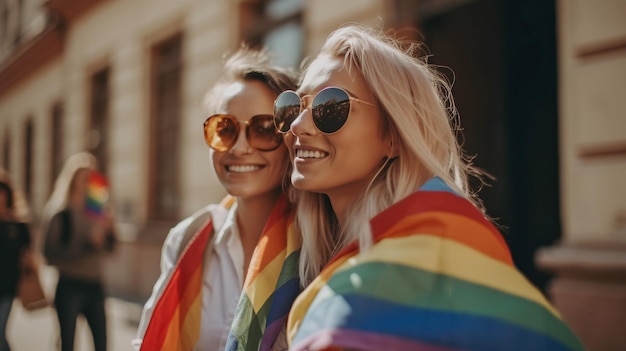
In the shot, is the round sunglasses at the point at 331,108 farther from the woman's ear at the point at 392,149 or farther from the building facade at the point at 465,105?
the building facade at the point at 465,105

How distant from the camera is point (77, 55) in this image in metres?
13.5

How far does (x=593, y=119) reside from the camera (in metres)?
4.29

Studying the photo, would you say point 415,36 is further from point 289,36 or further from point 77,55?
point 77,55

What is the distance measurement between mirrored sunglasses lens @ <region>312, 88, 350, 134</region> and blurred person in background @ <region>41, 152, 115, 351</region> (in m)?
3.65

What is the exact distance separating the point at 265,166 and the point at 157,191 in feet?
28.7

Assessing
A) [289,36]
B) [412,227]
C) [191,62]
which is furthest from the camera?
[191,62]

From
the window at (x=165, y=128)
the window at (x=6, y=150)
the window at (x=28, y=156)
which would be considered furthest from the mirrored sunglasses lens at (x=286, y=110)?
the window at (x=6, y=150)

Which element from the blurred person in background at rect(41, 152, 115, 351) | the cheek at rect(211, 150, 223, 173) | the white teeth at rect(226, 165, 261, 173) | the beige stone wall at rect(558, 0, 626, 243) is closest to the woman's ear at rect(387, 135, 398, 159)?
the white teeth at rect(226, 165, 261, 173)

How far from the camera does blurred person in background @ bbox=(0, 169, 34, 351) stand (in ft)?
15.5

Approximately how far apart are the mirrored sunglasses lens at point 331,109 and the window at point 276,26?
18.3 ft

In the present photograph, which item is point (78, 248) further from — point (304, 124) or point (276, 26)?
point (276, 26)

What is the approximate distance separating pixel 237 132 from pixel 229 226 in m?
0.31

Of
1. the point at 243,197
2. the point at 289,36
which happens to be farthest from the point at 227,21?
the point at 243,197

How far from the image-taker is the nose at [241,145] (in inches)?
78.0
